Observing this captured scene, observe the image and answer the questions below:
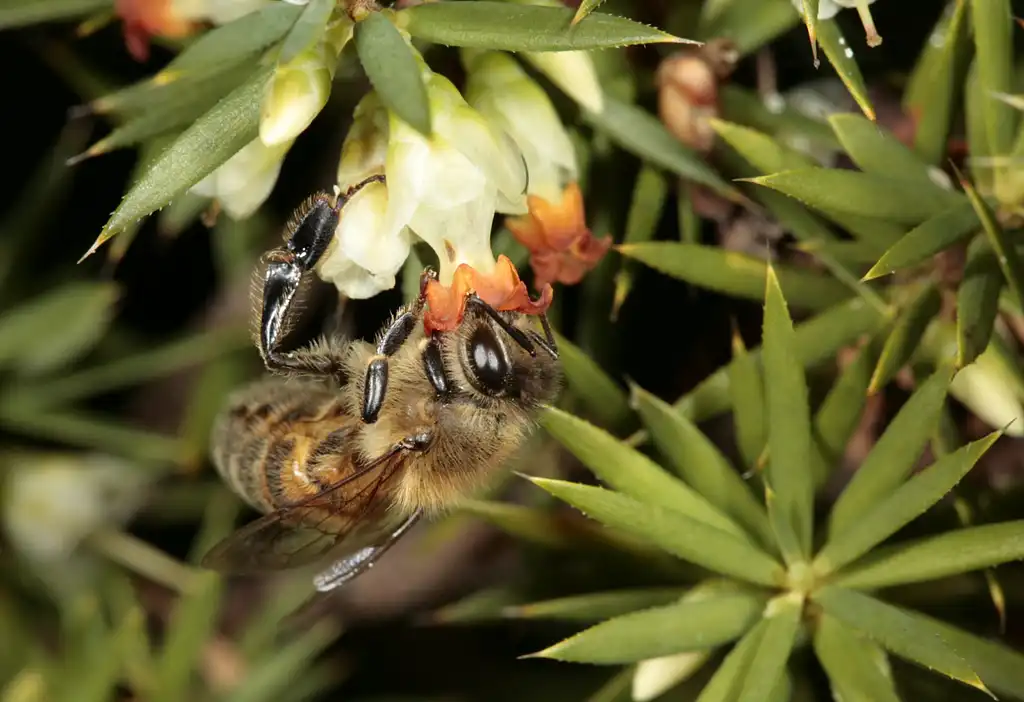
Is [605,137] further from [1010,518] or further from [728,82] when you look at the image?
[1010,518]

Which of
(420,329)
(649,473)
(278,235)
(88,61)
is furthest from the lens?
(278,235)

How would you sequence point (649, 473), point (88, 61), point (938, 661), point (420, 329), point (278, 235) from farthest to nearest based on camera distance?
point (278, 235), point (88, 61), point (420, 329), point (649, 473), point (938, 661)

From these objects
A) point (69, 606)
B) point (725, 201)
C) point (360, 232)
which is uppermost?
point (360, 232)

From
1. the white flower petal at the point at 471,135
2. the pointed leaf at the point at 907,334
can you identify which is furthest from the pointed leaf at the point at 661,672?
the white flower petal at the point at 471,135

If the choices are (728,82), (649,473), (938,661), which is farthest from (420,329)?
(938,661)

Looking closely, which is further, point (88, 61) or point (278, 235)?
point (278, 235)

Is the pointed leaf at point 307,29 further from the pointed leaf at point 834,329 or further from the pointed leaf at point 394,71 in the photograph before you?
the pointed leaf at point 834,329
